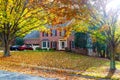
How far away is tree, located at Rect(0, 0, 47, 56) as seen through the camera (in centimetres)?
3400

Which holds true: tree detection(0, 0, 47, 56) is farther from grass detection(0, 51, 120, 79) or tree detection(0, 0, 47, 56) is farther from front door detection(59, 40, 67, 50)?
front door detection(59, 40, 67, 50)

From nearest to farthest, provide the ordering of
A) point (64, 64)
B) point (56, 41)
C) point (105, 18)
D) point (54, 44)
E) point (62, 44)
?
point (105, 18)
point (64, 64)
point (62, 44)
point (56, 41)
point (54, 44)

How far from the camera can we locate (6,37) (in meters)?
36.8

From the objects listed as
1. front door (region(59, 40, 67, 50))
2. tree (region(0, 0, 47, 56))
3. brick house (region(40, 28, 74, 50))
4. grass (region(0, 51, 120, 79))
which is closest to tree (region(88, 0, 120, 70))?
grass (region(0, 51, 120, 79))

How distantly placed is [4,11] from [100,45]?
75.3 ft

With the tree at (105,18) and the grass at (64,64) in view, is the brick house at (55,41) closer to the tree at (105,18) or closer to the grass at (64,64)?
the grass at (64,64)

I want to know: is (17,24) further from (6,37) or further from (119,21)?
(119,21)

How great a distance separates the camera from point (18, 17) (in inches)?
1367

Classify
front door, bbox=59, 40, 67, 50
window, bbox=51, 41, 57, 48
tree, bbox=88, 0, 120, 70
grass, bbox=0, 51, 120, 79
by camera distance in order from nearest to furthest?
tree, bbox=88, 0, 120, 70 < grass, bbox=0, 51, 120, 79 < front door, bbox=59, 40, 67, 50 < window, bbox=51, 41, 57, 48

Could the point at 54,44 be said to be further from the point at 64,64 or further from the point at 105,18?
the point at 105,18

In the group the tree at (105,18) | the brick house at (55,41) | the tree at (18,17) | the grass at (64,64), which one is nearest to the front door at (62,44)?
the brick house at (55,41)

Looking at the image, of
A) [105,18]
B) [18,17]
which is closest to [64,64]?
[105,18]

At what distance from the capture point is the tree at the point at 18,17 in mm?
34000

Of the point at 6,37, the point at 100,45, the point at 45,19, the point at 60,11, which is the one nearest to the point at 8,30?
the point at 6,37
